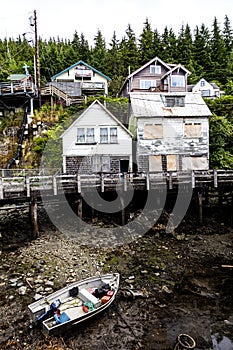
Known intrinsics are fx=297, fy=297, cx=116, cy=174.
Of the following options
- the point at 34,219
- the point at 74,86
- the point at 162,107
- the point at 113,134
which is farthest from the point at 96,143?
the point at 74,86

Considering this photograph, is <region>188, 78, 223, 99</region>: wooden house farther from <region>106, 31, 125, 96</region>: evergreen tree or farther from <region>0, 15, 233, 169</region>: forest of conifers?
<region>106, 31, 125, 96</region>: evergreen tree

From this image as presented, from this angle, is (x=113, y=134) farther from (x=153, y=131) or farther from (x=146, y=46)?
(x=146, y=46)

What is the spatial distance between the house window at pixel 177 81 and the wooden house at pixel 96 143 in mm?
11818

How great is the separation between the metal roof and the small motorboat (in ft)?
49.9

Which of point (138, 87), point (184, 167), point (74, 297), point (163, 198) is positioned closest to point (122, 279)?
point (74, 297)

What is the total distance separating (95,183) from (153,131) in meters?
8.65

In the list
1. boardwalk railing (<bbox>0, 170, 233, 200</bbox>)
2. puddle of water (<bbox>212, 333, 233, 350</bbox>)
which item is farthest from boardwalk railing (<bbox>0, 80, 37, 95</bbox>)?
puddle of water (<bbox>212, 333, 233, 350</bbox>)

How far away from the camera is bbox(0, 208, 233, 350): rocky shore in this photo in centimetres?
968

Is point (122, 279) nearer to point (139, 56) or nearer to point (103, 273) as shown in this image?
point (103, 273)

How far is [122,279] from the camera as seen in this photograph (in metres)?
13.2

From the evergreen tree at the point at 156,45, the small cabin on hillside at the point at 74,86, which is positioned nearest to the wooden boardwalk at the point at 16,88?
the small cabin on hillside at the point at 74,86

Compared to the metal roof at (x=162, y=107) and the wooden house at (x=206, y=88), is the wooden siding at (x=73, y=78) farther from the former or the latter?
the metal roof at (x=162, y=107)

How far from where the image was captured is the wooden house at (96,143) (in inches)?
922

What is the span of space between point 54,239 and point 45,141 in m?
13.4
